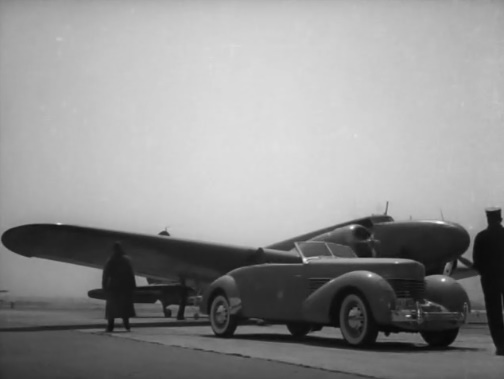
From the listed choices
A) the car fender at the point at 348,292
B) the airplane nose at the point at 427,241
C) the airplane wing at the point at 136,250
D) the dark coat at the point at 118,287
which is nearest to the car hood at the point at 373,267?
the car fender at the point at 348,292

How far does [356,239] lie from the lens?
46.4 ft

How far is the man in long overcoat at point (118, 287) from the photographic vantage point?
35.7 ft

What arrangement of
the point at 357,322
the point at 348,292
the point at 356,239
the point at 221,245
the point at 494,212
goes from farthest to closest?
1. the point at 221,245
2. the point at 356,239
3. the point at 348,292
4. the point at 357,322
5. the point at 494,212

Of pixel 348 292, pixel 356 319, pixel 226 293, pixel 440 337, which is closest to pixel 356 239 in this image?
pixel 226 293

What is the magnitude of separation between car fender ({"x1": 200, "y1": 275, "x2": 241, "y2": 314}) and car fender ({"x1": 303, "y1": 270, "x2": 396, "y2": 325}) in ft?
4.60

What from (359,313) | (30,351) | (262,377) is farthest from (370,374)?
(30,351)

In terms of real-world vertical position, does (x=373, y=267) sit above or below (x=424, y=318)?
above

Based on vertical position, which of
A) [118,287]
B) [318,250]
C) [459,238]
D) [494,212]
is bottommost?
[118,287]

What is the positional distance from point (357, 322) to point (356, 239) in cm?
609

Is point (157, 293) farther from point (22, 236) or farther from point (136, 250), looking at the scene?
point (22, 236)

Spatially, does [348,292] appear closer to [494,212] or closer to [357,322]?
[357,322]

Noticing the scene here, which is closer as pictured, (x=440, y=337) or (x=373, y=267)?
(x=373, y=267)

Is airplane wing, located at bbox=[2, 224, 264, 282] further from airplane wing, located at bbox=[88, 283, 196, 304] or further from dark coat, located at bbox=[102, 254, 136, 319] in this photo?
airplane wing, located at bbox=[88, 283, 196, 304]

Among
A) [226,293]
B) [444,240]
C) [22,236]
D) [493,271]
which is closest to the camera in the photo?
[493,271]
